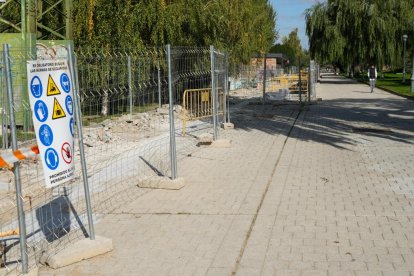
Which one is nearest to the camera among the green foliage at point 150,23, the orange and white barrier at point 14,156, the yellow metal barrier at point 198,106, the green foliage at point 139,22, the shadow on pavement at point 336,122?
the orange and white barrier at point 14,156

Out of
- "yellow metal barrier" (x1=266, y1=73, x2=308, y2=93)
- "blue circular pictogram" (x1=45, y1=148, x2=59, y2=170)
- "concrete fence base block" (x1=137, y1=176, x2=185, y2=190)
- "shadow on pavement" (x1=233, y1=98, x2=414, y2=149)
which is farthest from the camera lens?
"yellow metal barrier" (x1=266, y1=73, x2=308, y2=93)

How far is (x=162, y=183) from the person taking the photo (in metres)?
8.05

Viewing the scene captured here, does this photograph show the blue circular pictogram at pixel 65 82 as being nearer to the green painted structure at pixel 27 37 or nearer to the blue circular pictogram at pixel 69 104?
the blue circular pictogram at pixel 69 104

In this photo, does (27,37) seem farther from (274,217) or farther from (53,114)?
(53,114)

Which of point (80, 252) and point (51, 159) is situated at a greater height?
point (51, 159)

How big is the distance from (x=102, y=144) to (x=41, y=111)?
320 inches

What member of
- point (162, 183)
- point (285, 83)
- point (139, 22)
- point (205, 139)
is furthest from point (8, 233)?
point (285, 83)

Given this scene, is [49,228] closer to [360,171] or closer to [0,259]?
[0,259]

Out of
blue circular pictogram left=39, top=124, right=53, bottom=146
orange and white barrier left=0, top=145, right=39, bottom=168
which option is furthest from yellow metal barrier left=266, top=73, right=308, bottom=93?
orange and white barrier left=0, top=145, right=39, bottom=168

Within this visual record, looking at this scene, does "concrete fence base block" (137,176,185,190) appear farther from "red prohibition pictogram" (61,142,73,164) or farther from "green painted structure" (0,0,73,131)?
"green painted structure" (0,0,73,131)

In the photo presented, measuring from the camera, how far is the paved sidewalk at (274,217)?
4902 mm

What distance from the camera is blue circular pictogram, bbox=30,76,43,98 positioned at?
4.50 metres

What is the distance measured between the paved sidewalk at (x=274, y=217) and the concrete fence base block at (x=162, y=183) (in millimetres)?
149

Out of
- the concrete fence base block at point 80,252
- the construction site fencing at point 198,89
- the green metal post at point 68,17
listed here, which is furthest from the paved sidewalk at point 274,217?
the green metal post at point 68,17
